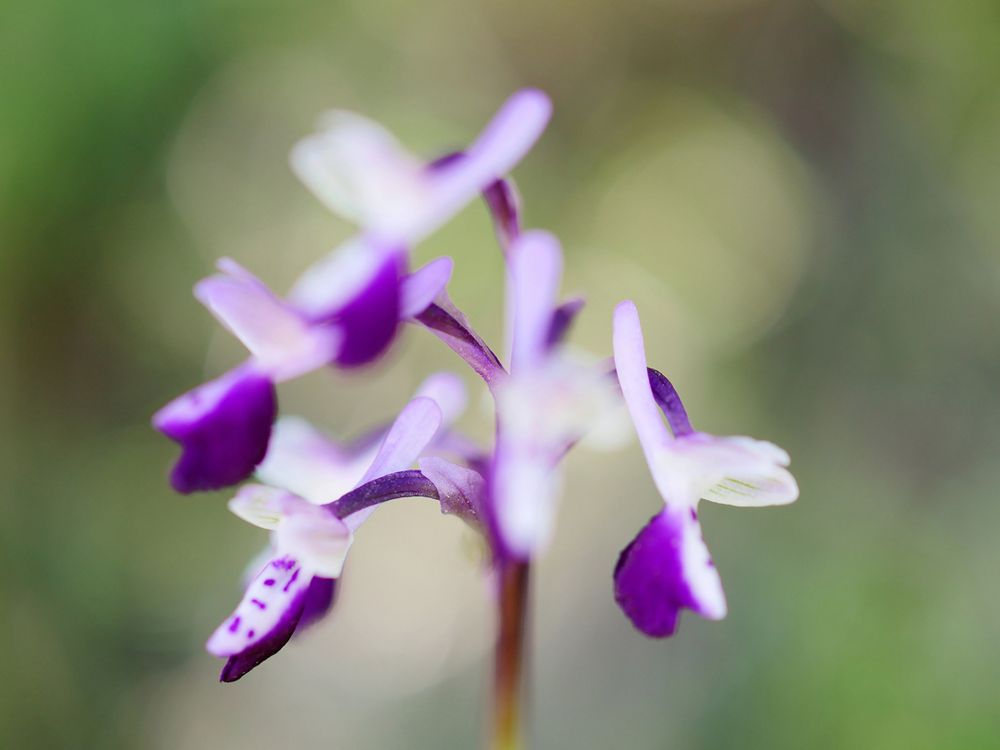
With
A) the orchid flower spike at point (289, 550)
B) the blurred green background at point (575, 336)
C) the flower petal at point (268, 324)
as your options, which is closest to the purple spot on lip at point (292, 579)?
the orchid flower spike at point (289, 550)

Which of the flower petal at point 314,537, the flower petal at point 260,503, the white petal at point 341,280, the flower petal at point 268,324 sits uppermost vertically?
the white petal at point 341,280

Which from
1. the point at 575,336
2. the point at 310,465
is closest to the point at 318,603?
the point at 310,465

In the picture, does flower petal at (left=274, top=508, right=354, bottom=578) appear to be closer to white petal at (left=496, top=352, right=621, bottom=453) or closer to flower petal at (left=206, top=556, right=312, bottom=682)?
flower petal at (left=206, top=556, right=312, bottom=682)

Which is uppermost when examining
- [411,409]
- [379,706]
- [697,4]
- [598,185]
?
[697,4]

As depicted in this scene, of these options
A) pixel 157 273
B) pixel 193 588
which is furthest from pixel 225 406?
pixel 157 273

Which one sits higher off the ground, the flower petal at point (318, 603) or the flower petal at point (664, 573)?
the flower petal at point (664, 573)

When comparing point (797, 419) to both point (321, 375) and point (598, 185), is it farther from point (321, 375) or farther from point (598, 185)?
point (321, 375)

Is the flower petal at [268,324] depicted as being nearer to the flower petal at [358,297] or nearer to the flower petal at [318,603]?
the flower petal at [358,297]
